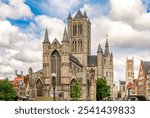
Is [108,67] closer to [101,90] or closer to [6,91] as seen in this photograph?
[101,90]

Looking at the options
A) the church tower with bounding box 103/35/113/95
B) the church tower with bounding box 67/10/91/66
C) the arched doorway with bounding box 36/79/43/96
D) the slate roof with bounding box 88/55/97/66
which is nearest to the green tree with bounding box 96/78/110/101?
the arched doorway with bounding box 36/79/43/96

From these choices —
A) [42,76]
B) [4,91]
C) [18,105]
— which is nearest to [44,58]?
[42,76]

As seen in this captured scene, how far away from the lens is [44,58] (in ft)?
310

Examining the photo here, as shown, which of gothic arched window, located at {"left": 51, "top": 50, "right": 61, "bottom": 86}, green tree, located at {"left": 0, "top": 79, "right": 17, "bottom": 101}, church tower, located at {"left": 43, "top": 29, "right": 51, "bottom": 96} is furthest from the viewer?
Result: gothic arched window, located at {"left": 51, "top": 50, "right": 61, "bottom": 86}

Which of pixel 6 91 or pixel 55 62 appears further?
pixel 55 62

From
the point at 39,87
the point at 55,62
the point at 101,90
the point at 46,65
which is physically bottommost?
the point at 101,90

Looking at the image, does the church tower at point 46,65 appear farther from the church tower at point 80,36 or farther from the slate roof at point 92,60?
the slate roof at point 92,60

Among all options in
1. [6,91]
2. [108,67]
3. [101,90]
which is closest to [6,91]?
[6,91]

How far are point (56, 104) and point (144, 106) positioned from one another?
151 cm

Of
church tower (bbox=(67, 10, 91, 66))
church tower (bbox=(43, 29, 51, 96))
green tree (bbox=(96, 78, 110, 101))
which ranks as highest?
church tower (bbox=(67, 10, 91, 66))

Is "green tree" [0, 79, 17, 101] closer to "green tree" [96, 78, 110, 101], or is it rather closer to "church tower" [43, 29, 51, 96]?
"church tower" [43, 29, 51, 96]

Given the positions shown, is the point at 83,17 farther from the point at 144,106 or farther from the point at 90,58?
the point at 144,106

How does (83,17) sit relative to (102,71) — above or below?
above

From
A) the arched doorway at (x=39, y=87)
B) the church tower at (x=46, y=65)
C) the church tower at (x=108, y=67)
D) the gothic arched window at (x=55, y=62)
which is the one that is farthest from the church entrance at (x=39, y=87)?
the church tower at (x=108, y=67)
